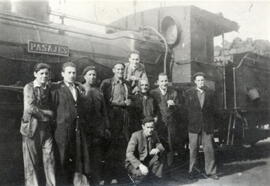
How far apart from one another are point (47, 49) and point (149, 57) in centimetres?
261

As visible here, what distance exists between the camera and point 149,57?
23.6ft

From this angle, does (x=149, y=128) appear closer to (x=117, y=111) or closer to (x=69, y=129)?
(x=117, y=111)

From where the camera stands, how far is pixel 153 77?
729cm

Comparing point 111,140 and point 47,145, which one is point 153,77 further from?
point 47,145

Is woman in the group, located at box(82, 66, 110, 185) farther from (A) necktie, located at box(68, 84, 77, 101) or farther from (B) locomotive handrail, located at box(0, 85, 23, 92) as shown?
(B) locomotive handrail, located at box(0, 85, 23, 92)

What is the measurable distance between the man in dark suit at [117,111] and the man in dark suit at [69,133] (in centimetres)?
83

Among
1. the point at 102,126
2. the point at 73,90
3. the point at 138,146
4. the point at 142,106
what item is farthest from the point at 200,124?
the point at 73,90

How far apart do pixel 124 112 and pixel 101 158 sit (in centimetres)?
79

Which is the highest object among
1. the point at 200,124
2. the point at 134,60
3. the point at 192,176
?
the point at 134,60

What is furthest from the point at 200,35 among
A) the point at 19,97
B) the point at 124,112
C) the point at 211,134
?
the point at 19,97

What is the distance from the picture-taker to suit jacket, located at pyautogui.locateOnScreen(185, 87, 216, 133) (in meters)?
6.01

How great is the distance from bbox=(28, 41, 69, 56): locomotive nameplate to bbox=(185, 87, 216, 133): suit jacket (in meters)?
2.30

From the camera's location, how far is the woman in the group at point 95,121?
16.0 ft

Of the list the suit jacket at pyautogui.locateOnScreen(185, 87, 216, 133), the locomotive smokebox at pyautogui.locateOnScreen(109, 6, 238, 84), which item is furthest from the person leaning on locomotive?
the locomotive smokebox at pyautogui.locateOnScreen(109, 6, 238, 84)
